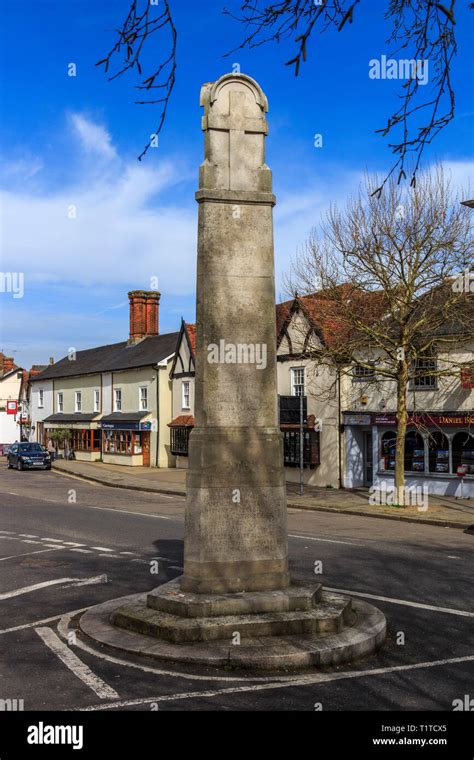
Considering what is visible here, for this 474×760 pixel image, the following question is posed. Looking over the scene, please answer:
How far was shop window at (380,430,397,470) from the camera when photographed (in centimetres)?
2627

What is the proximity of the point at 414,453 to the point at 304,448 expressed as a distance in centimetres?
523

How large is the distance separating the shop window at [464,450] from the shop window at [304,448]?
621cm

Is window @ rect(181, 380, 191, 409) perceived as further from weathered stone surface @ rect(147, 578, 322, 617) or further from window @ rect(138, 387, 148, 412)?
weathered stone surface @ rect(147, 578, 322, 617)

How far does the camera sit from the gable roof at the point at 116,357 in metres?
42.0

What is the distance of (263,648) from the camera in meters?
7.00

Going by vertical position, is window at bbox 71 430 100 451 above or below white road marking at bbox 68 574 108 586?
above

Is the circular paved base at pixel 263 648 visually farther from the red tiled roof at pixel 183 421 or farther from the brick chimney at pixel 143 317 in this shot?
the brick chimney at pixel 143 317

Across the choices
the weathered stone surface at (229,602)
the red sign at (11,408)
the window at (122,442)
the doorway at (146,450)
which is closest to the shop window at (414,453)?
the weathered stone surface at (229,602)

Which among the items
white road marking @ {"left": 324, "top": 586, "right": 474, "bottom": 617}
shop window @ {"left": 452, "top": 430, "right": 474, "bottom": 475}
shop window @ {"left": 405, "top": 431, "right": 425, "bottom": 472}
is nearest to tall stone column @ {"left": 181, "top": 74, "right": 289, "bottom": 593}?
white road marking @ {"left": 324, "top": 586, "right": 474, "bottom": 617}

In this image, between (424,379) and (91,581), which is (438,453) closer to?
(424,379)

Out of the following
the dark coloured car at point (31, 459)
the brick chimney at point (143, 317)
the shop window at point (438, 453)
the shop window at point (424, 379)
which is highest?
the brick chimney at point (143, 317)

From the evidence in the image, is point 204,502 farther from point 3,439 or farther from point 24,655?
point 3,439

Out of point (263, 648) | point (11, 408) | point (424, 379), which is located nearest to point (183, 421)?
point (424, 379)
